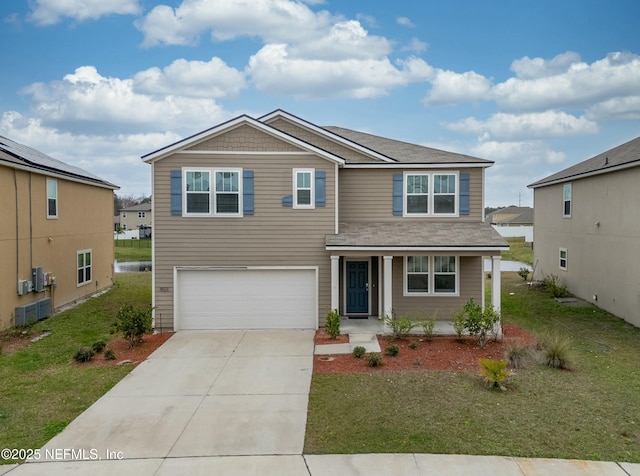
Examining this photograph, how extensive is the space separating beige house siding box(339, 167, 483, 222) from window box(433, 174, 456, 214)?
0.98 ft

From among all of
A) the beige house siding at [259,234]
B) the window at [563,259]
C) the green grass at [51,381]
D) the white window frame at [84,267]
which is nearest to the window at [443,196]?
the beige house siding at [259,234]

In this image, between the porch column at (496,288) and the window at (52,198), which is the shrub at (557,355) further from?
the window at (52,198)

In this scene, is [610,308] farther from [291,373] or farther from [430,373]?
[291,373]

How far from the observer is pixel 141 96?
23672mm

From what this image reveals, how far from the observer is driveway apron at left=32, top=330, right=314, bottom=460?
21.0 feet

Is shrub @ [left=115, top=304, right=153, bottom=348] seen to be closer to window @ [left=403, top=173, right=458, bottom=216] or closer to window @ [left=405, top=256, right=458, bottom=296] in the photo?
window @ [left=405, top=256, right=458, bottom=296]

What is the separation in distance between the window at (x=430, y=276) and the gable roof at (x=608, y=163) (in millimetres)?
6507

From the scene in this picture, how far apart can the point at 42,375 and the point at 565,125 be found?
26.4m

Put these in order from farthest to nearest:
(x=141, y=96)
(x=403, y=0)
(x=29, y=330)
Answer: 1. (x=141, y=96)
2. (x=403, y=0)
3. (x=29, y=330)

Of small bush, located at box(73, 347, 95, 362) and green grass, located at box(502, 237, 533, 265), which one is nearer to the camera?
small bush, located at box(73, 347, 95, 362)

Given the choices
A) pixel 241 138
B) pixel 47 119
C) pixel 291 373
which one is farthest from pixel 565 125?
pixel 47 119

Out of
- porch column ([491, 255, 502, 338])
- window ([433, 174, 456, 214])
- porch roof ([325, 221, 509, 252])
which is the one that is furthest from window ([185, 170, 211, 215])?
porch column ([491, 255, 502, 338])

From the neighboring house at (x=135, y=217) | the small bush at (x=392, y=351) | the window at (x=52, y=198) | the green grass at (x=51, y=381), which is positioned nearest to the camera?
the green grass at (x=51, y=381)

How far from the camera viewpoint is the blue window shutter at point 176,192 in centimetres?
1321
